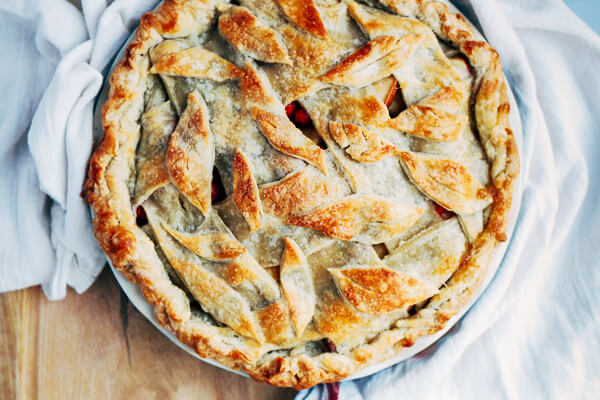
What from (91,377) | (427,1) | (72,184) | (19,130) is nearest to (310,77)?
(427,1)

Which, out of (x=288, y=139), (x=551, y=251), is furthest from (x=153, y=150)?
(x=551, y=251)

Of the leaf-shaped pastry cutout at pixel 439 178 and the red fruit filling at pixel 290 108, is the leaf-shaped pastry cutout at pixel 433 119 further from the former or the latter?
the red fruit filling at pixel 290 108

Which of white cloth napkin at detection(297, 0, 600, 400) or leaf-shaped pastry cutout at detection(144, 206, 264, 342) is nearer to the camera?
leaf-shaped pastry cutout at detection(144, 206, 264, 342)

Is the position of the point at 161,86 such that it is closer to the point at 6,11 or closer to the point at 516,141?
the point at 6,11

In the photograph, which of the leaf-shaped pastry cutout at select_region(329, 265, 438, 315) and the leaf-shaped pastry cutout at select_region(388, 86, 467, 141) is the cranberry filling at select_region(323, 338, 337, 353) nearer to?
the leaf-shaped pastry cutout at select_region(329, 265, 438, 315)

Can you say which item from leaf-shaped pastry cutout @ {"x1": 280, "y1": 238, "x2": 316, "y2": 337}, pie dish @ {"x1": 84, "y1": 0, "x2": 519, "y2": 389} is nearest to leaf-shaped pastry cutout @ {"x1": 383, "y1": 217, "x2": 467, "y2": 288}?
pie dish @ {"x1": 84, "y1": 0, "x2": 519, "y2": 389}

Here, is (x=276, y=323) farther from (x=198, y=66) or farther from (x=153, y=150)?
(x=198, y=66)
